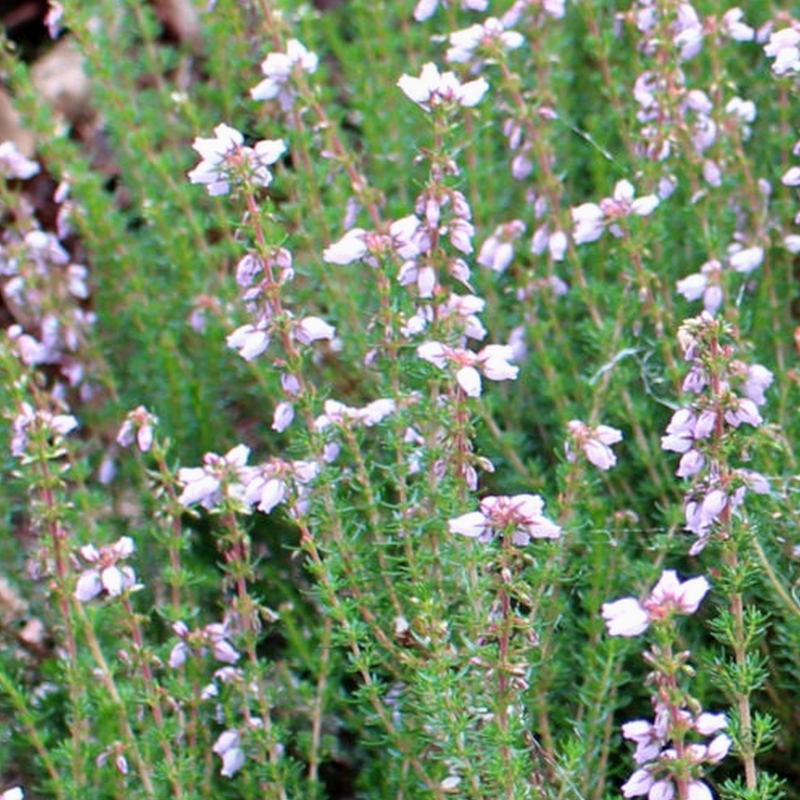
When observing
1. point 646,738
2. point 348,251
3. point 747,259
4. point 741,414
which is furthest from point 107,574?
point 747,259

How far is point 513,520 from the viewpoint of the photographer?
8.36ft

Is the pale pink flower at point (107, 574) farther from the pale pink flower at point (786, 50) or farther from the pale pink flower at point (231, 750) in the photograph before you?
the pale pink flower at point (786, 50)

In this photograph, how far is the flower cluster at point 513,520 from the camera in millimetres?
2543

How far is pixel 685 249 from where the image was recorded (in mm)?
4414

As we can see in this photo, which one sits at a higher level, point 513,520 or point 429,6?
point 429,6

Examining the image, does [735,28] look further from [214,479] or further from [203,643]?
[203,643]

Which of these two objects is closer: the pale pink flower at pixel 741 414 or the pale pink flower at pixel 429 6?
the pale pink flower at pixel 741 414

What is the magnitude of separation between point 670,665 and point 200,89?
327cm

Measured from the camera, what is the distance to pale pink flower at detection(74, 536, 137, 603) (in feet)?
9.80

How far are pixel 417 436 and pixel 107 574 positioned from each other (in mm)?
666

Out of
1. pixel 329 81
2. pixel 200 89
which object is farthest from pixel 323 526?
pixel 329 81

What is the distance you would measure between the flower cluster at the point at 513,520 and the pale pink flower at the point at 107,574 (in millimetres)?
753

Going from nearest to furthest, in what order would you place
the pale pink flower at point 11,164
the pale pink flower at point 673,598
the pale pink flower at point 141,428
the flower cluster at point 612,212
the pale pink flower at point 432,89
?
the pale pink flower at point 673,598 < the pale pink flower at point 432,89 < the pale pink flower at point 141,428 < the flower cluster at point 612,212 < the pale pink flower at point 11,164

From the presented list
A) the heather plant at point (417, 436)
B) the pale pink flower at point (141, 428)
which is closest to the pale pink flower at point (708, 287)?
the heather plant at point (417, 436)
